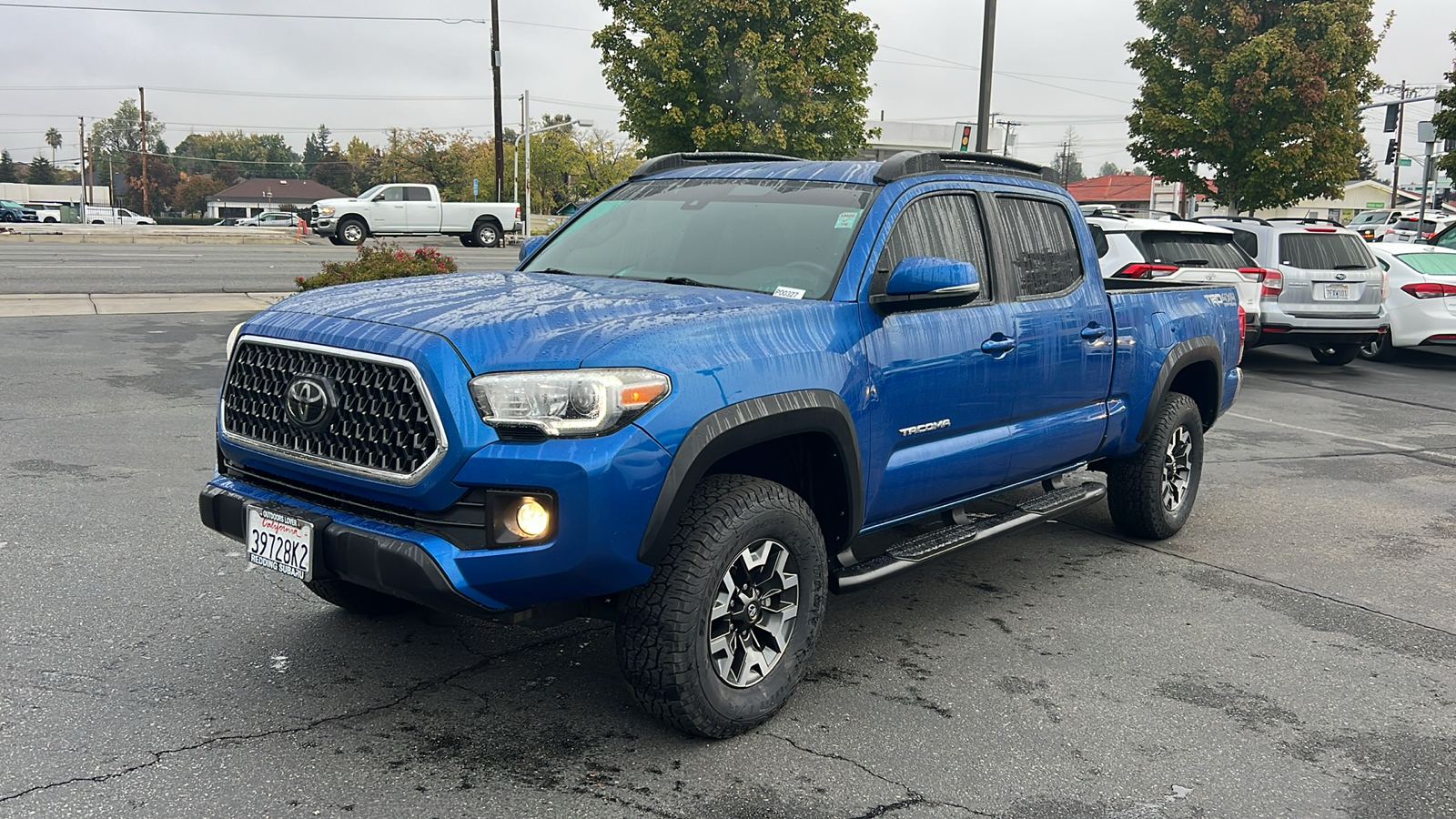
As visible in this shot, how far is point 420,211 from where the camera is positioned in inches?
1304

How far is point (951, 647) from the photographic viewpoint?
4688 mm

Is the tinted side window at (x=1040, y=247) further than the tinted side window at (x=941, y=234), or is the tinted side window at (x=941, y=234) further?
the tinted side window at (x=1040, y=247)

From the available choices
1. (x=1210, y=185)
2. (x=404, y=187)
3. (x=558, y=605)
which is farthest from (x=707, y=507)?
(x=404, y=187)

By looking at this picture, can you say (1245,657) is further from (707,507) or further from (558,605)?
(558,605)

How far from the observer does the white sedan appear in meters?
14.2

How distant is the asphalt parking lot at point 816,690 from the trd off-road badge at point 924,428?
879 millimetres

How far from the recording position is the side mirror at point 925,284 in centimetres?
412

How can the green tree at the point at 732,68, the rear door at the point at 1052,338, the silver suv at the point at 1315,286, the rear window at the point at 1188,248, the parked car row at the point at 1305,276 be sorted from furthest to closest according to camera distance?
the green tree at the point at 732,68 < the silver suv at the point at 1315,286 < the parked car row at the point at 1305,276 < the rear window at the point at 1188,248 < the rear door at the point at 1052,338

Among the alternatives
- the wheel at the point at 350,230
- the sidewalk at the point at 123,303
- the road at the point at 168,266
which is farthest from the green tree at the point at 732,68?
the wheel at the point at 350,230

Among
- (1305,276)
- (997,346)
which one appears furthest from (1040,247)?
(1305,276)

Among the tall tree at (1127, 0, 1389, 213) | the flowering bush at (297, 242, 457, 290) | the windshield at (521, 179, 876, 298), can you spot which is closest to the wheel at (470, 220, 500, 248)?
the tall tree at (1127, 0, 1389, 213)

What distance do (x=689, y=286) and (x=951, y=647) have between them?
1750 mm

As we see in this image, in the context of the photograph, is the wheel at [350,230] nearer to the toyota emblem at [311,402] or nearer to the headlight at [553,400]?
the toyota emblem at [311,402]

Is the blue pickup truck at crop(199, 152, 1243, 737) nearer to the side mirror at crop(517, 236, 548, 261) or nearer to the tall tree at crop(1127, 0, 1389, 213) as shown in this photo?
the side mirror at crop(517, 236, 548, 261)
